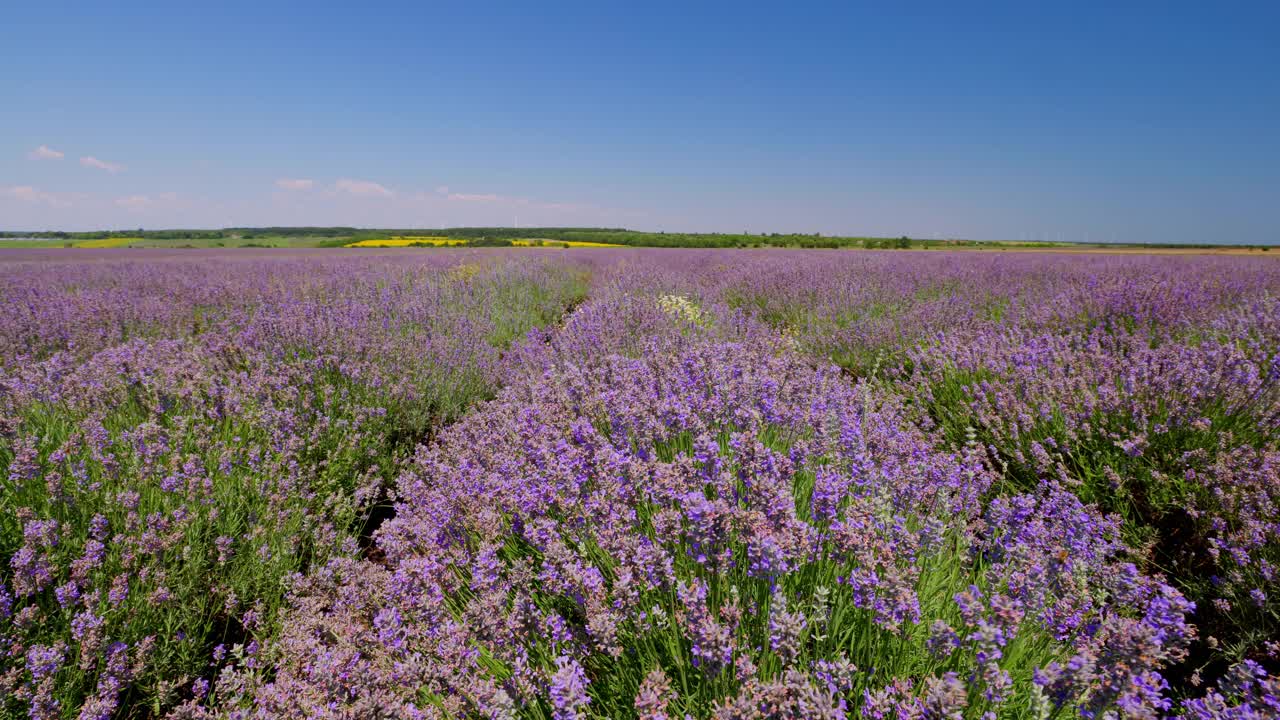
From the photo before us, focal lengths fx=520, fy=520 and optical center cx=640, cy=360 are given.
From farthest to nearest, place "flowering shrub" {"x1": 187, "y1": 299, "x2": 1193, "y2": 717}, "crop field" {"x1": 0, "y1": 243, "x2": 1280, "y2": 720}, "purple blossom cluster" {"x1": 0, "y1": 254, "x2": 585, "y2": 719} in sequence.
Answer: "purple blossom cluster" {"x1": 0, "y1": 254, "x2": 585, "y2": 719}, "crop field" {"x1": 0, "y1": 243, "x2": 1280, "y2": 720}, "flowering shrub" {"x1": 187, "y1": 299, "x2": 1193, "y2": 717}

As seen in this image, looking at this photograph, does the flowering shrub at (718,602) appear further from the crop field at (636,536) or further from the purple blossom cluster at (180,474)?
the purple blossom cluster at (180,474)

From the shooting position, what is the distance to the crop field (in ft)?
3.66

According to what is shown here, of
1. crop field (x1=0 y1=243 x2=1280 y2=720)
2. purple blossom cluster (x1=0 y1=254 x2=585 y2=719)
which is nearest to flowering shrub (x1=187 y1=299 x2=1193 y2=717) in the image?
crop field (x1=0 y1=243 x2=1280 y2=720)

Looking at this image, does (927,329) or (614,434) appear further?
(927,329)

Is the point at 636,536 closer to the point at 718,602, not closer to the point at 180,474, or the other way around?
the point at 718,602

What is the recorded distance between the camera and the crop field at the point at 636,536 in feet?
3.66

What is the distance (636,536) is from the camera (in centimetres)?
129

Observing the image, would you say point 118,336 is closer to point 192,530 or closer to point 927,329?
point 192,530

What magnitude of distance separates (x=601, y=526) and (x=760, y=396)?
3.72ft

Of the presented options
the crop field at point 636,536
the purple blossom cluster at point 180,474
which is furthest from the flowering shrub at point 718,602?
the purple blossom cluster at point 180,474

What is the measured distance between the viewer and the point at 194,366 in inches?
122

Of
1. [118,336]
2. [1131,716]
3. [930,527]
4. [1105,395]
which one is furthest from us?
[118,336]

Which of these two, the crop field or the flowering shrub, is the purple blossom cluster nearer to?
the crop field

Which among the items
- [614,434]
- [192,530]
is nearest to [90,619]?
[192,530]
